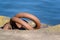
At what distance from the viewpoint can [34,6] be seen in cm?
Answer: 684

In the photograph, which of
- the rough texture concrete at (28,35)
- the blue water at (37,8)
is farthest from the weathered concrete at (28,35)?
the blue water at (37,8)

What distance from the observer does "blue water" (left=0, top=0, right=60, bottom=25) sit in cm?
604

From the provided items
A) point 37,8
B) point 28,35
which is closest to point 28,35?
point 28,35

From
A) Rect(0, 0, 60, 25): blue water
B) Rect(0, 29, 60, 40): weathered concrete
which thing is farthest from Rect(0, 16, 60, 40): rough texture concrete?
Rect(0, 0, 60, 25): blue water

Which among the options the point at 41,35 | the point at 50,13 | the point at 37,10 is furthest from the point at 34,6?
the point at 41,35

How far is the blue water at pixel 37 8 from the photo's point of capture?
604 cm

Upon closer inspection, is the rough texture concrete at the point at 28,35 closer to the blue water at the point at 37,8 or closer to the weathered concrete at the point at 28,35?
the weathered concrete at the point at 28,35

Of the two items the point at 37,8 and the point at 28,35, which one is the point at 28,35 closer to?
the point at 28,35

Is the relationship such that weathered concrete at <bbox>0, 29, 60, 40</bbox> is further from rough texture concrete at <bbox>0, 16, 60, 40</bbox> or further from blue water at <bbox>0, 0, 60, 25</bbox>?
blue water at <bbox>0, 0, 60, 25</bbox>

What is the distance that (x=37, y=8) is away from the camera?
6.71m

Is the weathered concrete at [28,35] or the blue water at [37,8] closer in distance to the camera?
the weathered concrete at [28,35]

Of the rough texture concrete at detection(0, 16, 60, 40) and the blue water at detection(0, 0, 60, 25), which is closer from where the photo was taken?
the rough texture concrete at detection(0, 16, 60, 40)

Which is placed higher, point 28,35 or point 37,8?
point 37,8

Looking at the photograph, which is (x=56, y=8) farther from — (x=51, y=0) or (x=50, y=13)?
(x=51, y=0)
